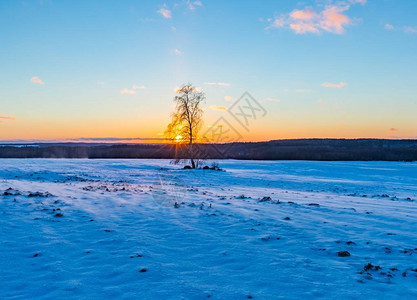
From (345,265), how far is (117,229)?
5162 millimetres

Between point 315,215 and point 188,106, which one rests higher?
point 188,106

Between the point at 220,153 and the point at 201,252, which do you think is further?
the point at 220,153

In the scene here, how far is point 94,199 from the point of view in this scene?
10922mm

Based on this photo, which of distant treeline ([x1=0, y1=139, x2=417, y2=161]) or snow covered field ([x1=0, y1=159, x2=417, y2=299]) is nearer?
snow covered field ([x1=0, y1=159, x2=417, y2=299])

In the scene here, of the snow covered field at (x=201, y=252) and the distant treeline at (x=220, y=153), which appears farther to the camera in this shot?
the distant treeline at (x=220, y=153)

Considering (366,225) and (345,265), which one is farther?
(366,225)

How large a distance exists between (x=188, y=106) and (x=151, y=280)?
30071mm

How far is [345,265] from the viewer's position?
5.14 metres

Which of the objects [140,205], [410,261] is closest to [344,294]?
[410,261]

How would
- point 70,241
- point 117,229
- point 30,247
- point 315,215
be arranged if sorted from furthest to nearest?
1. point 315,215
2. point 117,229
3. point 70,241
4. point 30,247

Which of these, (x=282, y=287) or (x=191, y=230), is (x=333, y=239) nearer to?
(x=282, y=287)

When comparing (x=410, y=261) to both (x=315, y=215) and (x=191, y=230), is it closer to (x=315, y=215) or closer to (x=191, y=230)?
(x=315, y=215)

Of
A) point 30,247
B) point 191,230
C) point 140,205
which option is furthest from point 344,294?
point 140,205

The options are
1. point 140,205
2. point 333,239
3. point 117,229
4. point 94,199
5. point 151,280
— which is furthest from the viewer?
point 94,199
